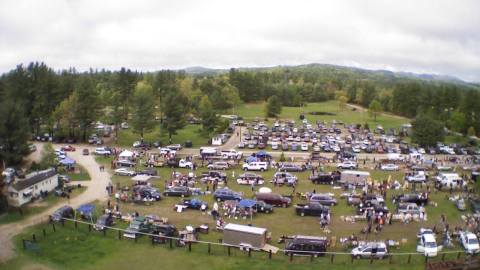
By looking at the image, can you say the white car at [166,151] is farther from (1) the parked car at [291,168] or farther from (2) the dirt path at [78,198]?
(1) the parked car at [291,168]

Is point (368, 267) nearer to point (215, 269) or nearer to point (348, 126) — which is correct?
point (215, 269)

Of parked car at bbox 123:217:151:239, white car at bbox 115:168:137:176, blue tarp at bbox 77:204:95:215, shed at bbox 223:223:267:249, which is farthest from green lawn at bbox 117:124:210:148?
shed at bbox 223:223:267:249

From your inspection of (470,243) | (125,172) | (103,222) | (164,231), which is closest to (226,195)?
(164,231)

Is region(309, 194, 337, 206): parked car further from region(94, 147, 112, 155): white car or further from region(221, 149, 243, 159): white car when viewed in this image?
region(94, 147, 112, 155): white car

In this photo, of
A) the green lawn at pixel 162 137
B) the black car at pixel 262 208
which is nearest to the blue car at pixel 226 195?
the black car at pixel 262 208

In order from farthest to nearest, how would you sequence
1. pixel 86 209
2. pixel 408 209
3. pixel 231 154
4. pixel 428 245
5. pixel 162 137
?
pixel 162 137, pixel 231 154, pixel 408 209, pixel 86 209, pixel 428 245

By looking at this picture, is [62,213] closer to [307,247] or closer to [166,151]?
[307,247]
